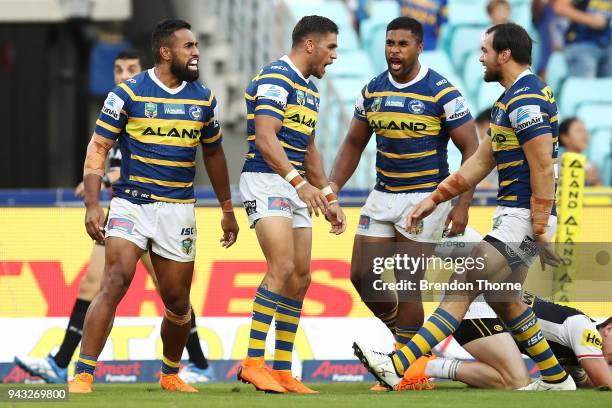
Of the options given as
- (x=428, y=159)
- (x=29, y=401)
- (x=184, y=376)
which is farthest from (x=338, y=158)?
(x=29, y=401)

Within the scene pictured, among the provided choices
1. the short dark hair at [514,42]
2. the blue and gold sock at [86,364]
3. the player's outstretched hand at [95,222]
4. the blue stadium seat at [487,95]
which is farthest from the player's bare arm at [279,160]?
the blue stadium seat at [487,95]

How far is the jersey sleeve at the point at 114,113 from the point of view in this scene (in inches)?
355

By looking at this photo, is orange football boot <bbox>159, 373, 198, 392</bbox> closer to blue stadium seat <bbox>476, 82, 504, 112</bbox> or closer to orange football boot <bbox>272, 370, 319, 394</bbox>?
orange football boot <bbox>272, 370, 319, 394</bbox>

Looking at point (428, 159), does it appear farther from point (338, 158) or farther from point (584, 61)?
point (584, 61)

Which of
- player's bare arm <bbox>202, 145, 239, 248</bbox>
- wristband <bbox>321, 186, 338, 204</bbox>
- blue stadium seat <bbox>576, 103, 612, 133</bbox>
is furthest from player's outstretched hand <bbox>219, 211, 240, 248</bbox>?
blue stadium seat <bbox>576, 103, 612, 133</bbox>

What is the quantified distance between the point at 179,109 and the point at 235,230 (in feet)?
3.40

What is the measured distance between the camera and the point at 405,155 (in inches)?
385

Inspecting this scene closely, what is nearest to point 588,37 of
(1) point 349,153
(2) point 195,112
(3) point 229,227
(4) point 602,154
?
(4) point 602,154

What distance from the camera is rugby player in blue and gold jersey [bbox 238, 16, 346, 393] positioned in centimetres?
902

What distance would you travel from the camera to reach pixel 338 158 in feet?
33.7

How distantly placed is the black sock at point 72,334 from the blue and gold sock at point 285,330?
84.3 inches

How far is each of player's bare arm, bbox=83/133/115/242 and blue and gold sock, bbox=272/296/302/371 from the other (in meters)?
1.30

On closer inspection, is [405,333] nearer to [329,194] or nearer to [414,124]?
[329,194]

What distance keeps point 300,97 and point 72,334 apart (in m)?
3.02
